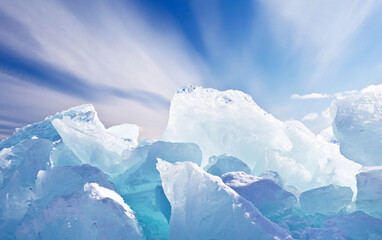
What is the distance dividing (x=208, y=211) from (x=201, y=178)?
37 cm

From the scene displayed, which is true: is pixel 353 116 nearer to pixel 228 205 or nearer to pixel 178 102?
pixel 228 205

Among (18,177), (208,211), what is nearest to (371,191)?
(208,211)

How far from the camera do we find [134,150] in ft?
16.9

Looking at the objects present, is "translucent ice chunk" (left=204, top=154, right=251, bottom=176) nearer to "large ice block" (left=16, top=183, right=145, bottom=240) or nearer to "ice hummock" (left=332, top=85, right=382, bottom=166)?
"ice hummock" (left=332, top=85, right=382, bottom=166)

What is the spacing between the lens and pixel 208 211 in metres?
2.90

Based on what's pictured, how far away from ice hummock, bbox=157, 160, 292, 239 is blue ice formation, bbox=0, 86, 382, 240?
11mm

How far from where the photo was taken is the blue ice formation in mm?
2932

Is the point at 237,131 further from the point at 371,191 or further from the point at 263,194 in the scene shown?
the point at 371,191

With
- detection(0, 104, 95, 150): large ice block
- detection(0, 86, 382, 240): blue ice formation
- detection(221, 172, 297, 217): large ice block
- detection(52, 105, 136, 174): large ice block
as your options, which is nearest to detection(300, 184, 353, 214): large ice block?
detection(0, 86, 382, 240): blue ice formation

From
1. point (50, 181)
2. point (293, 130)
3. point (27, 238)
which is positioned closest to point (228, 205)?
point (27, 238)

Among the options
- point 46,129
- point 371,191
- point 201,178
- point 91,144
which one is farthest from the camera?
point 46,129

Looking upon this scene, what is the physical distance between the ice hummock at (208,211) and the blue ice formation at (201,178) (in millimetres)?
11

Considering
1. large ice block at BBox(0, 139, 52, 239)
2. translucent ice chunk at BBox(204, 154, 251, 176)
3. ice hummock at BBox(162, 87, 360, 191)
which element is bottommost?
large ice block at BBox(0, 139, 52, 239)

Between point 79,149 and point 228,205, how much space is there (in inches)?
140
